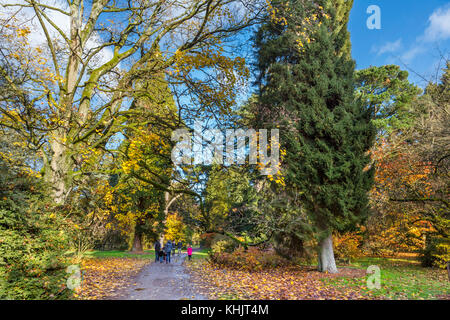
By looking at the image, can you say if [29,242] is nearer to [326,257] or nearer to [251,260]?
[251,260]

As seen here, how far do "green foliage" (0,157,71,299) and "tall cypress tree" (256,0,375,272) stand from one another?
7678 mm

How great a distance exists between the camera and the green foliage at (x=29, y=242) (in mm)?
3858

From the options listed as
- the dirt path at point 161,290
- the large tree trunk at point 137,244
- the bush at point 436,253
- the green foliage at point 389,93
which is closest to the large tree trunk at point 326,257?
the bush at point 436,253

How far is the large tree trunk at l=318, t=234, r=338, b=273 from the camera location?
10078 millimetres

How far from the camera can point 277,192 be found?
36.7 feet

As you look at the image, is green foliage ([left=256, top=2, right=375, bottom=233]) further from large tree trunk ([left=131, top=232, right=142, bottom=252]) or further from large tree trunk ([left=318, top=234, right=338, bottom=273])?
large tree trunk ([left=131, top=232, right=142, bottom=252])

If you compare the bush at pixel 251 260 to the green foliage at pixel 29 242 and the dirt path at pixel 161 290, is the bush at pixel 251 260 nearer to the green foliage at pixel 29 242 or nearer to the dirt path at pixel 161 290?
the dirt path at pixel 161 290

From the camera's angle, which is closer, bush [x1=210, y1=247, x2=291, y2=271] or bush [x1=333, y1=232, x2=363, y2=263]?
bush [x1=210, y1=247, x2=291, y2=271]

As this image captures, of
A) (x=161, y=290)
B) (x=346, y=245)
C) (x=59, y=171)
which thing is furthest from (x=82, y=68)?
(x=346, y=245)

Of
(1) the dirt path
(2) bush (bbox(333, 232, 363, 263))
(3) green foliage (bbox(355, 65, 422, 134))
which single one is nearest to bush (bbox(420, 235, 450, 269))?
(2) bush (bbox(333, 232, 363, 263))

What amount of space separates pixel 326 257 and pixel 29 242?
9754 mm

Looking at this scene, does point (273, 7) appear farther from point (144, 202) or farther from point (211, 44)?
Answer: point (144, 202)
